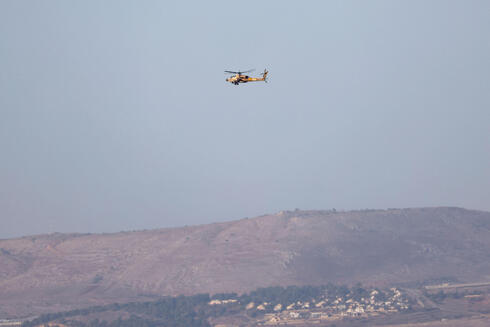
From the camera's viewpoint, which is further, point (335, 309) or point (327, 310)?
point (327, 310)

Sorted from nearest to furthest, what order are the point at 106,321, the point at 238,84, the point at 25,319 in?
the point at 238,84 < the point at 106,321 < the point at 25,319

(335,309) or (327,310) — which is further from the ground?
(335,309)

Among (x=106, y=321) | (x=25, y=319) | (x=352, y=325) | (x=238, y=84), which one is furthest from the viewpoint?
(x=25, y=319)

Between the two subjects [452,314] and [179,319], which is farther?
[179,319]

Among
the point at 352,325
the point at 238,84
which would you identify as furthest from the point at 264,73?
the point at 352,325

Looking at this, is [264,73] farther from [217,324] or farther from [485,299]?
[485,299]

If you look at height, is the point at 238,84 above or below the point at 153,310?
above

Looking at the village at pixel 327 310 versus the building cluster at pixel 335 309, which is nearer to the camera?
the village at pixel 327 310

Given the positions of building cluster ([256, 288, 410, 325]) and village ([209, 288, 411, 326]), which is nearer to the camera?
village ([209, 288, 411, 326])
